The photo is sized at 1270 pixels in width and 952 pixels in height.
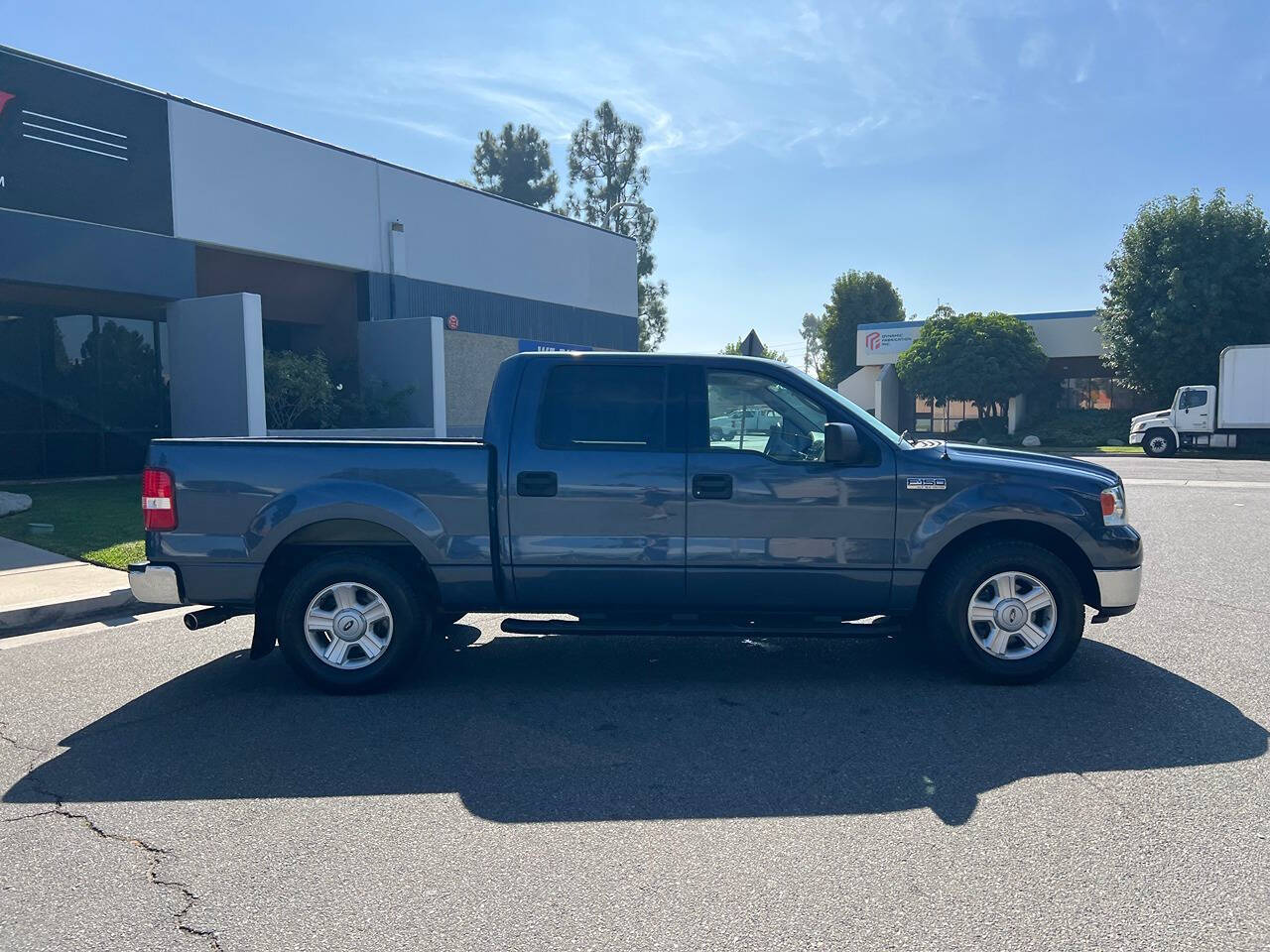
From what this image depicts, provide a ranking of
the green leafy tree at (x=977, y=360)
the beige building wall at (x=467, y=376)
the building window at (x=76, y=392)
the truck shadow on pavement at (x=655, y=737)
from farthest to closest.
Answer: the green leafy tree at (x=977, y=360) → the beige building wall at (x=467, y=376) → the building window at (x=76, y=392) → the truck shadow on pavement at (x=655, y=737)

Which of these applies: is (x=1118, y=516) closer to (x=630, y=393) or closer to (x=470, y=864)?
(x=630, y=393)

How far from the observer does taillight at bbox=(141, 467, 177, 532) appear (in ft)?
18.3

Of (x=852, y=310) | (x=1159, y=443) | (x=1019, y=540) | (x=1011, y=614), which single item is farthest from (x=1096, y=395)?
(x=1011, y=614)

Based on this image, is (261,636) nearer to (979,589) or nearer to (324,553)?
(324,553)

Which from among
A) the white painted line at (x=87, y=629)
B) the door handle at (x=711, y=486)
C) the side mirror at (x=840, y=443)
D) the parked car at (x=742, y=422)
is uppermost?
the parked car at (x=742, y=422)

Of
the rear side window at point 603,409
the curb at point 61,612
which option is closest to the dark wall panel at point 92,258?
the curb at point 61,612

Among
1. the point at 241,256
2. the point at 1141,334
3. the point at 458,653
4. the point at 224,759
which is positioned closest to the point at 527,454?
the point at 458,653

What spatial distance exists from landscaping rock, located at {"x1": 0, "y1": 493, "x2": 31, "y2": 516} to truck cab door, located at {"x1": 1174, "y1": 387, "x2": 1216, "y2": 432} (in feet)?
107

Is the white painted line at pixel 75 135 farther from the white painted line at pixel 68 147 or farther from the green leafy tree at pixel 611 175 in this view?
the green leafy tree at pixel 611 175

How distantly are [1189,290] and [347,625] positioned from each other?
131ft

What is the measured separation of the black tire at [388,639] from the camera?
5559 mm

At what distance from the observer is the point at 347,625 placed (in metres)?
5.62

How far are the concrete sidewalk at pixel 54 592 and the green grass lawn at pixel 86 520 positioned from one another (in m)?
0.36

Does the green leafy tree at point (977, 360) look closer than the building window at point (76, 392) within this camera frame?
No
